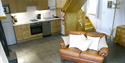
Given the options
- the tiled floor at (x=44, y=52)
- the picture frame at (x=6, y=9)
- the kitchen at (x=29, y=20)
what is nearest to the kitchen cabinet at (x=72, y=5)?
the kitchen at (x=29, y=20)

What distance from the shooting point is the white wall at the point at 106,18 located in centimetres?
504

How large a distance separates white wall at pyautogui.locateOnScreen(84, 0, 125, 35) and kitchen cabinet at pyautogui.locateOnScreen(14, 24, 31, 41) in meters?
3.08

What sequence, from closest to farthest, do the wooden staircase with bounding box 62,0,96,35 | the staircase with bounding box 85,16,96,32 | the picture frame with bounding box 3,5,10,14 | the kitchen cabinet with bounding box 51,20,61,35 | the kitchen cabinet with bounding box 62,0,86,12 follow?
the picture frame with bounding box 3,5,10,14 < the kitchen cabinet with bounding box 62,0,86,12 < the wooden staircase with bounding box 62,0,96,35 < the kitchen cabinet with bounding box 51,20,61,35 < the staircase with bounding box 85,16,96,32

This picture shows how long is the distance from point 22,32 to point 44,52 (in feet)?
4.36

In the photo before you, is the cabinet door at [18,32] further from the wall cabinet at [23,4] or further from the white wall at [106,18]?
the white wall at [106,18]

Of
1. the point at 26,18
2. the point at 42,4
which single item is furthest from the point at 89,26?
the point at 26,18

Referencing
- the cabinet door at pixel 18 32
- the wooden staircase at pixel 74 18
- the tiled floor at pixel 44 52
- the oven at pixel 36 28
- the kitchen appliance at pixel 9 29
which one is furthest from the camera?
the oven at pixel 36 28

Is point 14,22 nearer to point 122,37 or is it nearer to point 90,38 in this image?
point 90,38

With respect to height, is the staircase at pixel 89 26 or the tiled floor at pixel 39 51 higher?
the staircase at pixel 89 26

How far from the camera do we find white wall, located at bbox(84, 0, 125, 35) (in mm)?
5044

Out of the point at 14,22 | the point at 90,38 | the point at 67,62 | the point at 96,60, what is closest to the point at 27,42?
the point at 14,22

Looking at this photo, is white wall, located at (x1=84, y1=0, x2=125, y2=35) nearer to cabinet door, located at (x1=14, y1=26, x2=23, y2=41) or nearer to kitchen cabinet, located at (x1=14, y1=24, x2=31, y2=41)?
kitchen cabinet, located at (x1=14, y1=24, x2=31, y2=41)

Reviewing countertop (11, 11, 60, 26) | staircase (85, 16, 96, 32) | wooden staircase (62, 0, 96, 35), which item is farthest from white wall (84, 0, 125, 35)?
countertop (11, 11, 60, 26)

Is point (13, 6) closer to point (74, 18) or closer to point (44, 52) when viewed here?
point (44, 52)
